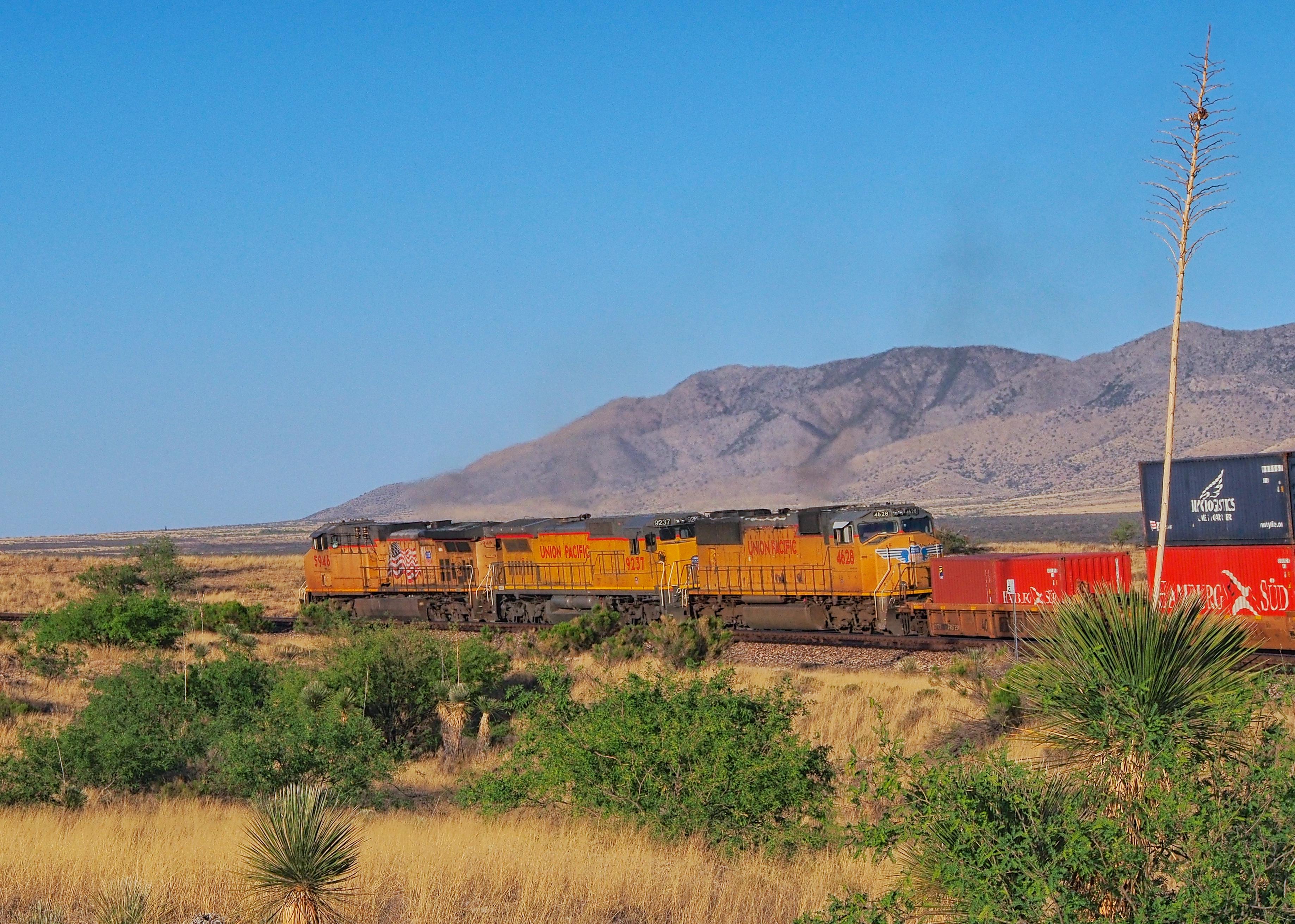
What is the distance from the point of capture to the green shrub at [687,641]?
3180 centimetres

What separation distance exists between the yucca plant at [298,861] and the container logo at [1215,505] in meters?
23.0

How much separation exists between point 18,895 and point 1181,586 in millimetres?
23134

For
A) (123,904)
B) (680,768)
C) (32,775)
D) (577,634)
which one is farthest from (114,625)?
(123,904)

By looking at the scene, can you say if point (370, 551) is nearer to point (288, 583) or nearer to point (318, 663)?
point (318, 663)

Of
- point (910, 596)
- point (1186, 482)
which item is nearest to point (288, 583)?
point (910, 596)

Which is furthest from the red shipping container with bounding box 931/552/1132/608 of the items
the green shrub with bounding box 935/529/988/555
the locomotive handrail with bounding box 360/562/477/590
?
the green shrub with bounding box 935/529/988/555

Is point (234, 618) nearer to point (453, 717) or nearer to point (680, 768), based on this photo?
point (453, 717)

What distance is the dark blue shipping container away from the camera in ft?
86.0

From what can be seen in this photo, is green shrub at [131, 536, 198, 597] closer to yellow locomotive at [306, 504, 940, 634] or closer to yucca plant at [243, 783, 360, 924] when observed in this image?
yellow locomotive at [306, 504, 940, 634]

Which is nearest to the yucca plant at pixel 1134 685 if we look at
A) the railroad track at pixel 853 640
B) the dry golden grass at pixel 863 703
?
the dry golden grass at pixel 863 703

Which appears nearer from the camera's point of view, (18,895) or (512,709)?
(18,895)

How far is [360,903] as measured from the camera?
32.2 feet

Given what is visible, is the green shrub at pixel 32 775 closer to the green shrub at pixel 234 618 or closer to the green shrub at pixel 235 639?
the green shrub at pixel 235 639

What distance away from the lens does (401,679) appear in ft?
85.8
